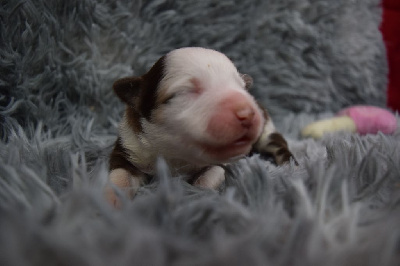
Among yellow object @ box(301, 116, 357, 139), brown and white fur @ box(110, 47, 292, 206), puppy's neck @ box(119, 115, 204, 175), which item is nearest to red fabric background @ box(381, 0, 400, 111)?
yellow object @ box(301, 116, 357, 139)

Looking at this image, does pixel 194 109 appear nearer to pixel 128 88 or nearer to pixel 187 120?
pixel 187 120

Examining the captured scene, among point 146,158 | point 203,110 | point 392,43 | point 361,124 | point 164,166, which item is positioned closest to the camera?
point 164,166

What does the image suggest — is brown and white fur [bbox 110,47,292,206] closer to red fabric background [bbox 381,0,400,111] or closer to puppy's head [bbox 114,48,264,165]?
puppy's head [bbox 114,48,264,165]

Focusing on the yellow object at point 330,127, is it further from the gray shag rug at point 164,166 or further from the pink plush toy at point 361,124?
the gray shag rug at point 164,166

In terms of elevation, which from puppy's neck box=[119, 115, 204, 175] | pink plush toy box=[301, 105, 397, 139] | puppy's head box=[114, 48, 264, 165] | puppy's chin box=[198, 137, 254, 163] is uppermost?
puppy's head box=[114, 48, 264, 165]

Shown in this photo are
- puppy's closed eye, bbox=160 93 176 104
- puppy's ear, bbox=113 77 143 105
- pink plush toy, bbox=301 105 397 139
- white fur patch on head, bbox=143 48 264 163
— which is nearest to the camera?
white fur patch on head, bbox=143 48 264 163

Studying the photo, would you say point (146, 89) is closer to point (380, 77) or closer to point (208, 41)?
point (208, 41)

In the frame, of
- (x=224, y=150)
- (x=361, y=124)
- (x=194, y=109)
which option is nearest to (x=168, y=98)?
(x=194, y=109)
